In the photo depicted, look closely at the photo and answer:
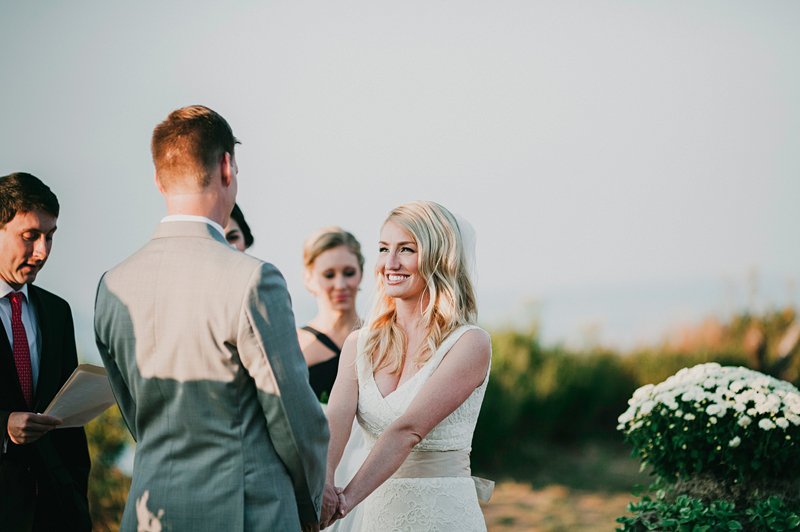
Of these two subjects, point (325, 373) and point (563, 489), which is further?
point (563, 489)

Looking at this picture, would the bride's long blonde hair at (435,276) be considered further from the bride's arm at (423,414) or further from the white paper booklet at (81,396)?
the white paper booklet at (81,396)

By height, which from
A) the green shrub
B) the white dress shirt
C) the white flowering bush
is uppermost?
the white dress shirt

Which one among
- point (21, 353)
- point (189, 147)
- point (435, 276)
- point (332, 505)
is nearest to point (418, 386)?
point (435, 276)

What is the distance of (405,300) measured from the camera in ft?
12.4

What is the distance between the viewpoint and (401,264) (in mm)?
3666

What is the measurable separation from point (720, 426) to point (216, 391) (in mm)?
2814

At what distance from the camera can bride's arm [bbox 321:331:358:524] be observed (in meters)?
3.64

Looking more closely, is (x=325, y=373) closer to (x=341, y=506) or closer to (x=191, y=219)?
(x=341, y=506)

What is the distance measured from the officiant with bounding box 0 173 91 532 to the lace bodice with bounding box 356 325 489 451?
4.04 feet

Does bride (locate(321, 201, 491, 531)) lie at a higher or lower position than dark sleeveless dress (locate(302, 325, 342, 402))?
higher

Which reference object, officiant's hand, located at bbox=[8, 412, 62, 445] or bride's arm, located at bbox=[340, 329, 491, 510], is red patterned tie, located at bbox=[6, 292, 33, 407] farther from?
bride's arm, located at bbox=[340, 329, 491, 510]

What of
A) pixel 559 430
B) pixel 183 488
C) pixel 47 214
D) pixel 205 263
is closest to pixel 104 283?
pixel 205 263

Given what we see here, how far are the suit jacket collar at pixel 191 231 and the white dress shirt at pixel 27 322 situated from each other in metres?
1.28

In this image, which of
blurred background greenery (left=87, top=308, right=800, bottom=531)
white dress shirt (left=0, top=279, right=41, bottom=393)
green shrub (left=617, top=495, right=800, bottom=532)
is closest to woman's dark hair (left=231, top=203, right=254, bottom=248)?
white dress shirt (left=0, top=279, right=41, bottom=393)
